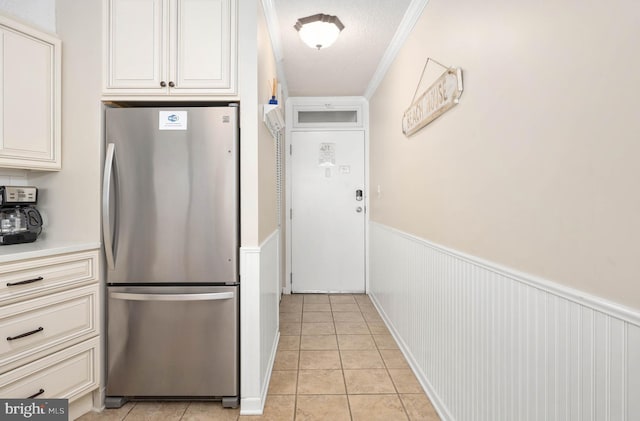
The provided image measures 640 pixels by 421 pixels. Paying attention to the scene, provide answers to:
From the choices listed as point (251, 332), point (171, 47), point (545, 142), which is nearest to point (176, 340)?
point (251, 332)

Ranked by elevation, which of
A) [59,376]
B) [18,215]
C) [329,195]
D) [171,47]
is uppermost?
[171,47]

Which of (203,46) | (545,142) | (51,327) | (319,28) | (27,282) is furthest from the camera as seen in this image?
(319,28)

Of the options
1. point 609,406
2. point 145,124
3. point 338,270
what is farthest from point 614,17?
point 338,270

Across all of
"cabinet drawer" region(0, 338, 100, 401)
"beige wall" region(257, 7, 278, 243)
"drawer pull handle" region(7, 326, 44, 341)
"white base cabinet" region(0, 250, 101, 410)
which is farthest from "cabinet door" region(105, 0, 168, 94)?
"cabinet drawer" region(0, 338, 100, 401)

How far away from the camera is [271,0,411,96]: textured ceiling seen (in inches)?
86.2

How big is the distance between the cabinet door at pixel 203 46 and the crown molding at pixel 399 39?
45.4 inches

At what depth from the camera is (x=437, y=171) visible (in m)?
1.84

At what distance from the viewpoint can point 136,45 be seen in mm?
1779

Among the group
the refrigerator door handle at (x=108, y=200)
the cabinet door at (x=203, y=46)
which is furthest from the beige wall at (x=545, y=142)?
the refrigerator door handle at (x=108, y=200)

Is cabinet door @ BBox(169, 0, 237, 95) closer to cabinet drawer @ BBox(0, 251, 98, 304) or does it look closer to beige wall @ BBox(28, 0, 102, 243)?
beige wall @ BBox(28, 0, 102, 243)

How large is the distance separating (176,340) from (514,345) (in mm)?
1635

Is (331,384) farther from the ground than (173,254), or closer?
closer

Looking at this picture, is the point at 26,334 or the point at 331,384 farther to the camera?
the point at 331,384

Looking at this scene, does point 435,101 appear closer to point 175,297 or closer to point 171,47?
point 171,47
